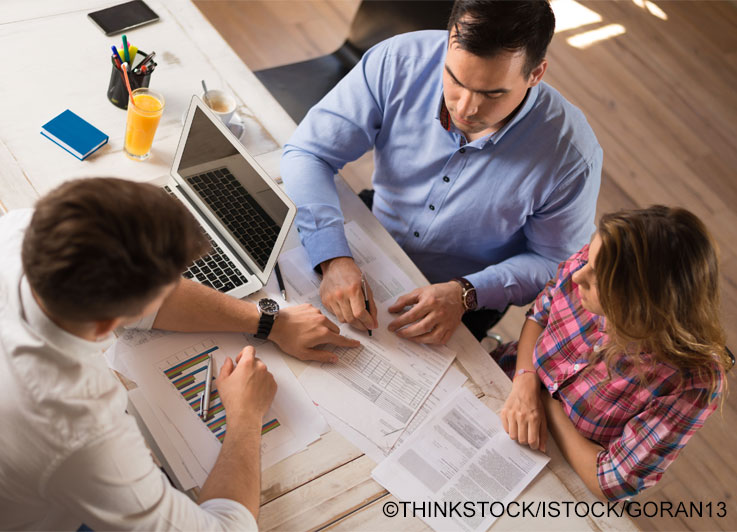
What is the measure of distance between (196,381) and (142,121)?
620 mm

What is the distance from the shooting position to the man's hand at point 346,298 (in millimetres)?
1396

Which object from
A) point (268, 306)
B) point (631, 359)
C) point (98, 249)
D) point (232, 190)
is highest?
point (98, 249)

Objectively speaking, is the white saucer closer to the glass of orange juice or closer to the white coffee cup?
the white coffee cup

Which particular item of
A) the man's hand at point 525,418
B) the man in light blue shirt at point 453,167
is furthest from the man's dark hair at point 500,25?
the man's hand at point 525,418

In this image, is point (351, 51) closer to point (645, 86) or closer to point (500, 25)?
point (500, 25)

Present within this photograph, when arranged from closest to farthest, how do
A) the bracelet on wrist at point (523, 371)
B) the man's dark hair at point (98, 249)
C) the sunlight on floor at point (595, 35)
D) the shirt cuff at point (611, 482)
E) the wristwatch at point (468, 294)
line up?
the man's dark hair at point (98, 249) < the shirt cuff at point (611, 482) < the bracelet on wrist at point (523, 371) < the wristwatch at point (468, 294) < the sunlight on floor at point (595, 35)

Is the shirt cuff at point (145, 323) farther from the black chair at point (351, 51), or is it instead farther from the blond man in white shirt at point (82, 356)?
the black chair at point (351, 51)

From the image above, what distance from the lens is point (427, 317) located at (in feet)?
4.63

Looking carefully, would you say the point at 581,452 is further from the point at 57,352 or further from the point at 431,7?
the point at 431,7

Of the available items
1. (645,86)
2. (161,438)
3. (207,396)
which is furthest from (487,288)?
(645,86)

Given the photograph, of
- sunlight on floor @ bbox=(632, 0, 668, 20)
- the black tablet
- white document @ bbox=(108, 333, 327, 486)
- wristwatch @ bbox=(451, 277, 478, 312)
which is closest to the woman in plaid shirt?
wristwatch @ bbox=(451, 277, 478, 312)

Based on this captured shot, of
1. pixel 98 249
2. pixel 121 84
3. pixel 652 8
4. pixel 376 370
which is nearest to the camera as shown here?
pixel 98 249

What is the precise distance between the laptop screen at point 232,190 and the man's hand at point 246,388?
0.22 metres

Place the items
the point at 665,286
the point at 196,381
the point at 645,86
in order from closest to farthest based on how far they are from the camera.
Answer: the point at 665,286
the point at 196,381
the point at 645,86
